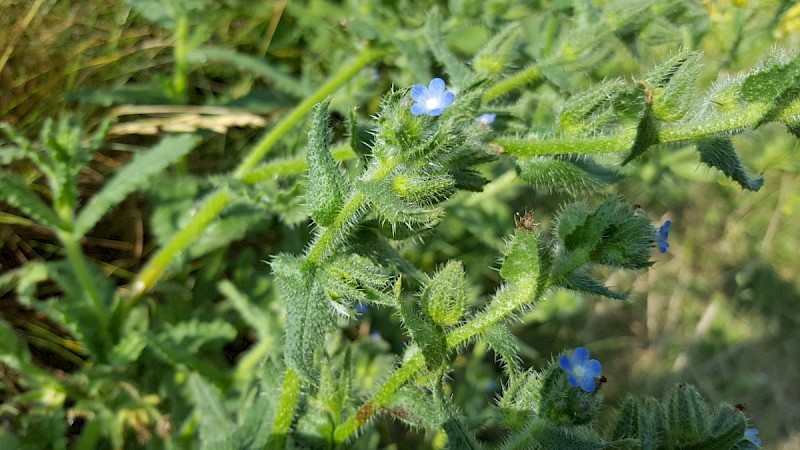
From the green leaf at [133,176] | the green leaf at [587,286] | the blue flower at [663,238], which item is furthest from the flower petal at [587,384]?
the green leaf at [133,176]

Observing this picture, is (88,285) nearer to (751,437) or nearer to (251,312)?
(251,312)

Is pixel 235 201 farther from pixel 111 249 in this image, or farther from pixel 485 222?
pixel 485 222

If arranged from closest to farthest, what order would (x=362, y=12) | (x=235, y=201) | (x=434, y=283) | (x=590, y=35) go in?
1. (x=434, y=283)
2. (x=590, y=35)
3. (x=235, y=201)
4. (x=362, y=12)

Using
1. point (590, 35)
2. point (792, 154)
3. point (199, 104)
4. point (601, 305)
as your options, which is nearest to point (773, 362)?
point (601, 305)

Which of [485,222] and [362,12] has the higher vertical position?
[362,12]

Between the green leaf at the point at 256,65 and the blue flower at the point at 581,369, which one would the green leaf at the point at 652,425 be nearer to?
the blue flower at the point at 581,369

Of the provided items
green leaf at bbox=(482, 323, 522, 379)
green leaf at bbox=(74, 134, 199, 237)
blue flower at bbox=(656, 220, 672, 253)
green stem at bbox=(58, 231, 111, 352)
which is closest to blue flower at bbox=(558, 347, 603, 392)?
green leaf at bbox=(482, 323, 522, 379)

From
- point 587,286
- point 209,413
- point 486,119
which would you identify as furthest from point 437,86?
point 209,413
